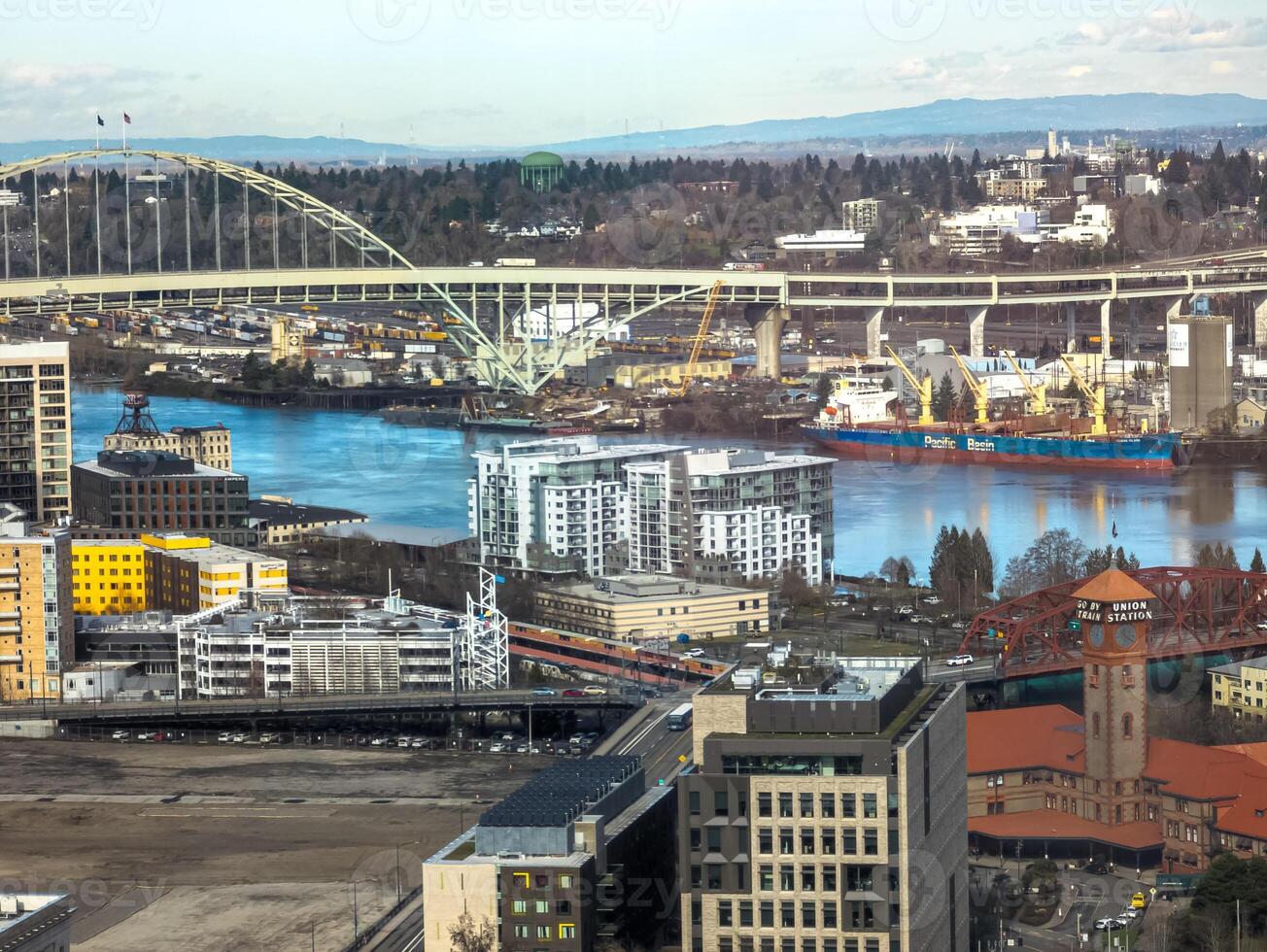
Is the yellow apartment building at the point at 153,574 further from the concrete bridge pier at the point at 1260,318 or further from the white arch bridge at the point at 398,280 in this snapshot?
the concrete bridge pier at the point at 1260,318

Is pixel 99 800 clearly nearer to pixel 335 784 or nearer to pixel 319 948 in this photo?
pixel 335 784

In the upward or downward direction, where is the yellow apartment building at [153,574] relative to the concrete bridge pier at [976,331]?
downward

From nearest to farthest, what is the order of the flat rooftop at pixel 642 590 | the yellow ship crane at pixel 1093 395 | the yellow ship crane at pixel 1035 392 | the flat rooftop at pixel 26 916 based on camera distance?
the flat rooftop at pixel 26 916, the flat rooftop at pixel 642 590, the yellow ship crane at pixel 1093 395, the yellow ship crane at pixel 1035 392

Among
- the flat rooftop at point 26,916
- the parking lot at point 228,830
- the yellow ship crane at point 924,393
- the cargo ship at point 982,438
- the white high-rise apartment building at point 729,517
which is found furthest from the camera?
the yellow ship crane at point 924,393

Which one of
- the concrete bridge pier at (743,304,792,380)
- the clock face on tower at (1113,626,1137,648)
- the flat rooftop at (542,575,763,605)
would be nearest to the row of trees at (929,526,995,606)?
the flat rooftop at (542,575,763,605)

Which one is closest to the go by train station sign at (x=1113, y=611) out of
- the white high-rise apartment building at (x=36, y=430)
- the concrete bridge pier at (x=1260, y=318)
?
the white high-rise apartment building at (x=36, y=430)

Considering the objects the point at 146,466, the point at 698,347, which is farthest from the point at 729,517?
the point at 698,347

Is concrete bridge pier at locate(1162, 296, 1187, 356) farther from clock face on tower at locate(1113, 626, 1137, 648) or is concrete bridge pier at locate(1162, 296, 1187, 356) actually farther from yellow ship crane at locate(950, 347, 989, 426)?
clock face on tower at locate(1113, 626, 1137, 648)

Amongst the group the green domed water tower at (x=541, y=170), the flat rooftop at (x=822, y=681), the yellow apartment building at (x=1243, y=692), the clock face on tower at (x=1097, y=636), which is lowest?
the yellow apartment building at (x=1243, y=692)
